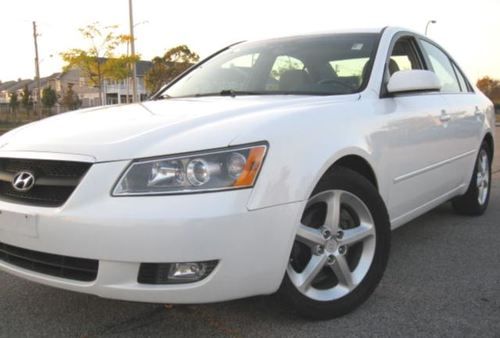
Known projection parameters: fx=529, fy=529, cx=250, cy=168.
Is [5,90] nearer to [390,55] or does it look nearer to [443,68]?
[443,68]

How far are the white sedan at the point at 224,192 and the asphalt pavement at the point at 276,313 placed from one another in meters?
0.13

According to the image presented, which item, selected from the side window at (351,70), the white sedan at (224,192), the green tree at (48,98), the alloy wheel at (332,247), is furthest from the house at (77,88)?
the alloy wheel at (332,247)

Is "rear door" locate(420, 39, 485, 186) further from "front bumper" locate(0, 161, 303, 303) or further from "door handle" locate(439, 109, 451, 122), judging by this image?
"front bumper" locate(0, 161, 303, 303)

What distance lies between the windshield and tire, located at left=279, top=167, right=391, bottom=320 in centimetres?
72

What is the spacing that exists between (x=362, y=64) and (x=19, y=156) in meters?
2.05

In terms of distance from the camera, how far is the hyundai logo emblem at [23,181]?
2270mm

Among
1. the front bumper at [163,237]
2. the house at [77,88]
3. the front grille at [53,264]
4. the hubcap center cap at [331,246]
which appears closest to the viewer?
the front bumper at [163,237]

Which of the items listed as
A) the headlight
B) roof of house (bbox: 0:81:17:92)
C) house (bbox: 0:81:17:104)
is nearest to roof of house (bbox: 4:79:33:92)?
house (bbox: 0:81:17:104)

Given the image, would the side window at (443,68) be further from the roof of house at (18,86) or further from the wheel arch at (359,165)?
the roof of house at (18,86)

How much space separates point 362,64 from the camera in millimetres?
3285

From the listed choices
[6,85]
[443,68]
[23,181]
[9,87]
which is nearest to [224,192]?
[23,181]

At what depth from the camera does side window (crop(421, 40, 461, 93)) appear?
417cm

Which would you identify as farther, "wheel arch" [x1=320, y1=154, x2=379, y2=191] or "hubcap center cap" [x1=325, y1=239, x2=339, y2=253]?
"wheel arch" [x1=320, y1=154, x2=379, y2=191]

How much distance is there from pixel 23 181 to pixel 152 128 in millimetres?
601
